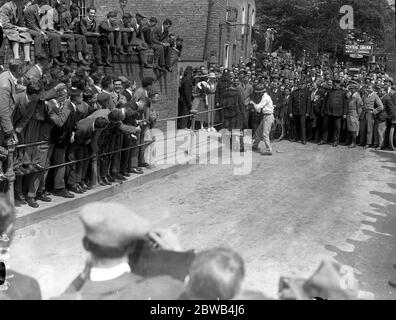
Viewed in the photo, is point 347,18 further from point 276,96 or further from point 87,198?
point 87,198

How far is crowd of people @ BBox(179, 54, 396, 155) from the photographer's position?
14922 mm

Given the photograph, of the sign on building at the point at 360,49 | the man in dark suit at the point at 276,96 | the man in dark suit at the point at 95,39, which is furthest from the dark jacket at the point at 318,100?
the sign on building at the point at 360,49

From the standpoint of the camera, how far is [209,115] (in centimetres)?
1550

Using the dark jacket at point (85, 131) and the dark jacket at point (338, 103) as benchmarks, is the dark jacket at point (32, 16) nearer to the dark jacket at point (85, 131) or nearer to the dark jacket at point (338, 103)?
the dark jacket at point (85, 131)

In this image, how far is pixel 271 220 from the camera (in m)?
8.63

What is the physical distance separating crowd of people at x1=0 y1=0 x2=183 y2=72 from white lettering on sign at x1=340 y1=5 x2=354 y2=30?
23.5 metres

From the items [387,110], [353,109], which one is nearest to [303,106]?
[353,109]

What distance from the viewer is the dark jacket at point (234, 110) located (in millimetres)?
14575

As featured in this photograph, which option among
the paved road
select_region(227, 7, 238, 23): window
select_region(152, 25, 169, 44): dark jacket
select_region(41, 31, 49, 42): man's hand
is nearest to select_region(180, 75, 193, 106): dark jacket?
select_region(152, 25, 169, 44): dark jacket

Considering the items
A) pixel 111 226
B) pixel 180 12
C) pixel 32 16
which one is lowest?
pixel 111 226

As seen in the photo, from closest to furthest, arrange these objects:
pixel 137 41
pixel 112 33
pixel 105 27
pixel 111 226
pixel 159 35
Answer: pixel 111 226 < pixel 105 27 < pixel 112 33 < pixel 137 41 < pixel 159 35

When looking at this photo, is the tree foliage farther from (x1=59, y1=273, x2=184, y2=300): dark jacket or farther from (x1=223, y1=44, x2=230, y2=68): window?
(x1=59, y1=273, x2=184, y2=300): dark jacket

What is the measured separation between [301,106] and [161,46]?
4281 millimetres
